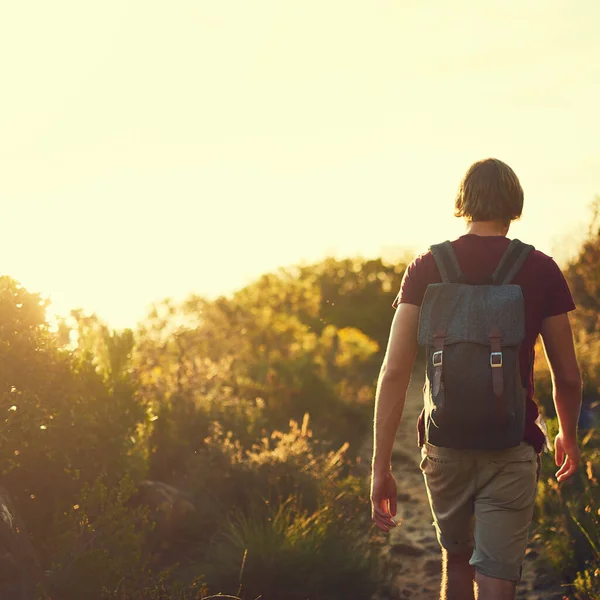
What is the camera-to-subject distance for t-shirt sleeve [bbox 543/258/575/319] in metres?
2.65

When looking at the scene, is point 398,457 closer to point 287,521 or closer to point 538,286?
point 287,521

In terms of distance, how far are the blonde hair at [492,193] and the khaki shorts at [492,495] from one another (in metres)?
0.85

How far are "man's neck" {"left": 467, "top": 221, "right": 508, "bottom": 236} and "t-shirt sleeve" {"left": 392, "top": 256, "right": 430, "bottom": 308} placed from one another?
0.72ft

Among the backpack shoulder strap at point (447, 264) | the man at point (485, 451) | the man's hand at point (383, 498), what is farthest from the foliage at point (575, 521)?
the backpack shoulder strap at point (447, 264)

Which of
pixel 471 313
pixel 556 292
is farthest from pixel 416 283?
pixel 556 292

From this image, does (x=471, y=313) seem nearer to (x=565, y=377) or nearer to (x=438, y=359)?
(x=438, y=359)

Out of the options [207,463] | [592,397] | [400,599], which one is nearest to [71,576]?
[400,599]

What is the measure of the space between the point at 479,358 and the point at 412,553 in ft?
13.0

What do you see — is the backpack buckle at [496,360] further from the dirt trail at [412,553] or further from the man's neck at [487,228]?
the dirt trail at [412,553]

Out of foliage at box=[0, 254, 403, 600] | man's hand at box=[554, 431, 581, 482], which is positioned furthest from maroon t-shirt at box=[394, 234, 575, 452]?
foliage at box=[0, 254, 403, 600]

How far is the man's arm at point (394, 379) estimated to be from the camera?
9.02 ft

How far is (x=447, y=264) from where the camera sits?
8.79 ft

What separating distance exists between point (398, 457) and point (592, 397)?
2856 millimetres

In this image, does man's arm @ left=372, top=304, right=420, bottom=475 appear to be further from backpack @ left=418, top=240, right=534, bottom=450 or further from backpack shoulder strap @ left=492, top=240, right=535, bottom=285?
backpack shoulder strap @ left=492, top=240, right=535, bottom=285
